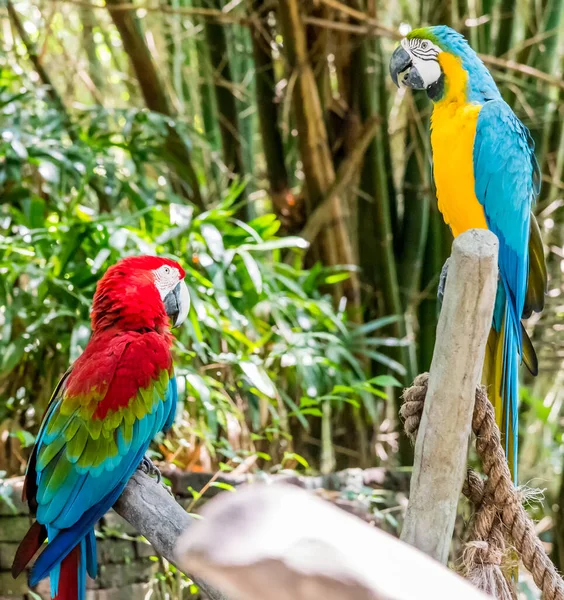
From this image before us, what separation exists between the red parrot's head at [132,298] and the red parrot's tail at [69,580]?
14.2 inches

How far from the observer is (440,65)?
1.23 meters

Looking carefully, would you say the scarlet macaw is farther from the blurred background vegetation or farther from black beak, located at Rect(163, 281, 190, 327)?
the blurred background vegetation

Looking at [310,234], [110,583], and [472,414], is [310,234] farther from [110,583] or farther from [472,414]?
[472,414]

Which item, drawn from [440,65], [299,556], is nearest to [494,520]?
[299,556]

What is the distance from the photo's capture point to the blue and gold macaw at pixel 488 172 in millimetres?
1097

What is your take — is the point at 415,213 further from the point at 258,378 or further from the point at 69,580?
the point at 69,580

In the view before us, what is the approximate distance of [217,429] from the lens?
211 cm

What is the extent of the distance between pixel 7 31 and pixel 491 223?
306 centimetres

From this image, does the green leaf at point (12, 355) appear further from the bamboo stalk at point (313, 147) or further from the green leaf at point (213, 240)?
the bamboo stalk at point (313, 147)

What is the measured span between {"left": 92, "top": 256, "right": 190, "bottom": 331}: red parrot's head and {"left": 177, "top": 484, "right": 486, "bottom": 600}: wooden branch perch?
882 mm

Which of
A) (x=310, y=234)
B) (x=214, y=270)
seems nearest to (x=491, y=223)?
(x=214, y=270)

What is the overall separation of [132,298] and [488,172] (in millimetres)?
585

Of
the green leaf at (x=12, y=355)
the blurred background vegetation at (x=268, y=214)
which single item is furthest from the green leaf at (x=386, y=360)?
the green leaf at (x=12, y=355)

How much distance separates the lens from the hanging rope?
776 mm
